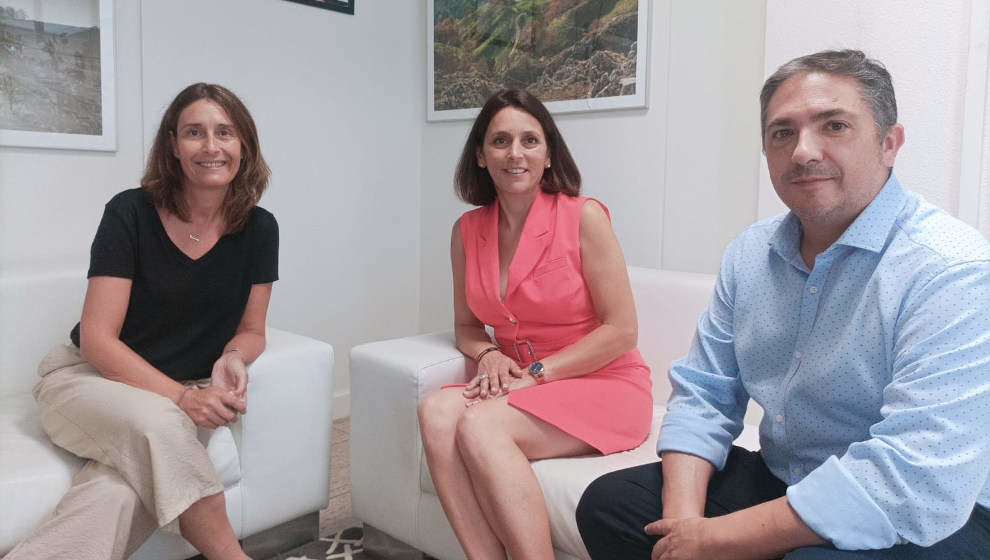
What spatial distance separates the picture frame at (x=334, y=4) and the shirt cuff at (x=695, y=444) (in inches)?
106

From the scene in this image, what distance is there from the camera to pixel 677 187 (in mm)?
2871

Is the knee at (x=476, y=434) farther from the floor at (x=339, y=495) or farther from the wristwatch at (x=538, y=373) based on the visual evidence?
the floor at (x=339, y=495)

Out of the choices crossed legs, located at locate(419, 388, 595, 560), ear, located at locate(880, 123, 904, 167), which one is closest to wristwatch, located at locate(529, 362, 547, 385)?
crossed legs, located at locate(419, 388, 595, 560)

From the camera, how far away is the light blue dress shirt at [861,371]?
116 centimetres

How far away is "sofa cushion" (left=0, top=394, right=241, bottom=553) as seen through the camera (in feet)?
5.86

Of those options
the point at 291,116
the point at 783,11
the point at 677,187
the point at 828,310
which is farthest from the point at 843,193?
the point at 291,116

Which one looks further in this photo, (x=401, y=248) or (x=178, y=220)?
(x=401, y=248)

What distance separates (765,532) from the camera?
126cm

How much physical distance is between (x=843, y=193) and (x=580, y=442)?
0.93 metres

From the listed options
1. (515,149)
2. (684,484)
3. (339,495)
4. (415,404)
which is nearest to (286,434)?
(415,404)

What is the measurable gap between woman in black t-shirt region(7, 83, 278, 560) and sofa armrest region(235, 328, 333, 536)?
87 mm

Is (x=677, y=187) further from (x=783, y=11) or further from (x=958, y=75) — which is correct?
(x=958, y=75)

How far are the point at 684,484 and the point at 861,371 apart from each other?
0.39 metres

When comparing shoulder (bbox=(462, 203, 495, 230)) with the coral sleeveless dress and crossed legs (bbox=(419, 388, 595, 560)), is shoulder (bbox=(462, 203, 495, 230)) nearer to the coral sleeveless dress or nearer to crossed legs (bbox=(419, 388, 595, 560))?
the coral sleeveless dress
